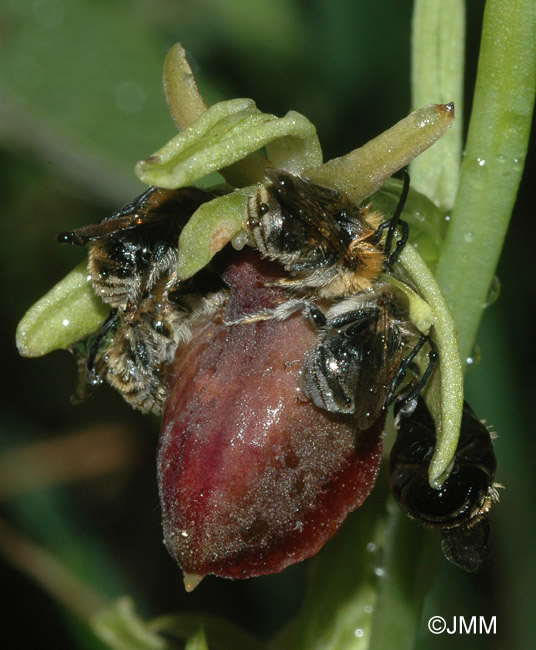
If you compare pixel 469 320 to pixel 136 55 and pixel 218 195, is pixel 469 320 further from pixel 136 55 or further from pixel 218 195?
pixel 136 55

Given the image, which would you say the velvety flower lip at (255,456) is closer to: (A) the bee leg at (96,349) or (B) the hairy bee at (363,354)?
(B) the hairy bee at (363,354)

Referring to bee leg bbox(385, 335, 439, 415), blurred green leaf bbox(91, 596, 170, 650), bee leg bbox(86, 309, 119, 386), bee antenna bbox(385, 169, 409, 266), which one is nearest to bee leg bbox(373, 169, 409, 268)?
bee antenna bbox(385, 169, 409, 266)

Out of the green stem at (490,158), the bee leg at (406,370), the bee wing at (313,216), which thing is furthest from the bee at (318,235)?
the green stem at (490,158)

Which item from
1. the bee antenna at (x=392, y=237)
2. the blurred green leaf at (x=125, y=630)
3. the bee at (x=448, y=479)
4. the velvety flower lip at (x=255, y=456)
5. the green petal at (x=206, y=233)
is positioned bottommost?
the blurred green leaf at (x=125, y=630)

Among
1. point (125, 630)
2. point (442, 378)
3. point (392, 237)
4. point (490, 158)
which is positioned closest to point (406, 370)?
point (442, 378)

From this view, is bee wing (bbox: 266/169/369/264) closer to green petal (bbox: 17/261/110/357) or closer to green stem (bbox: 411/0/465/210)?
green petal (bbox: 17/261/110/357)
